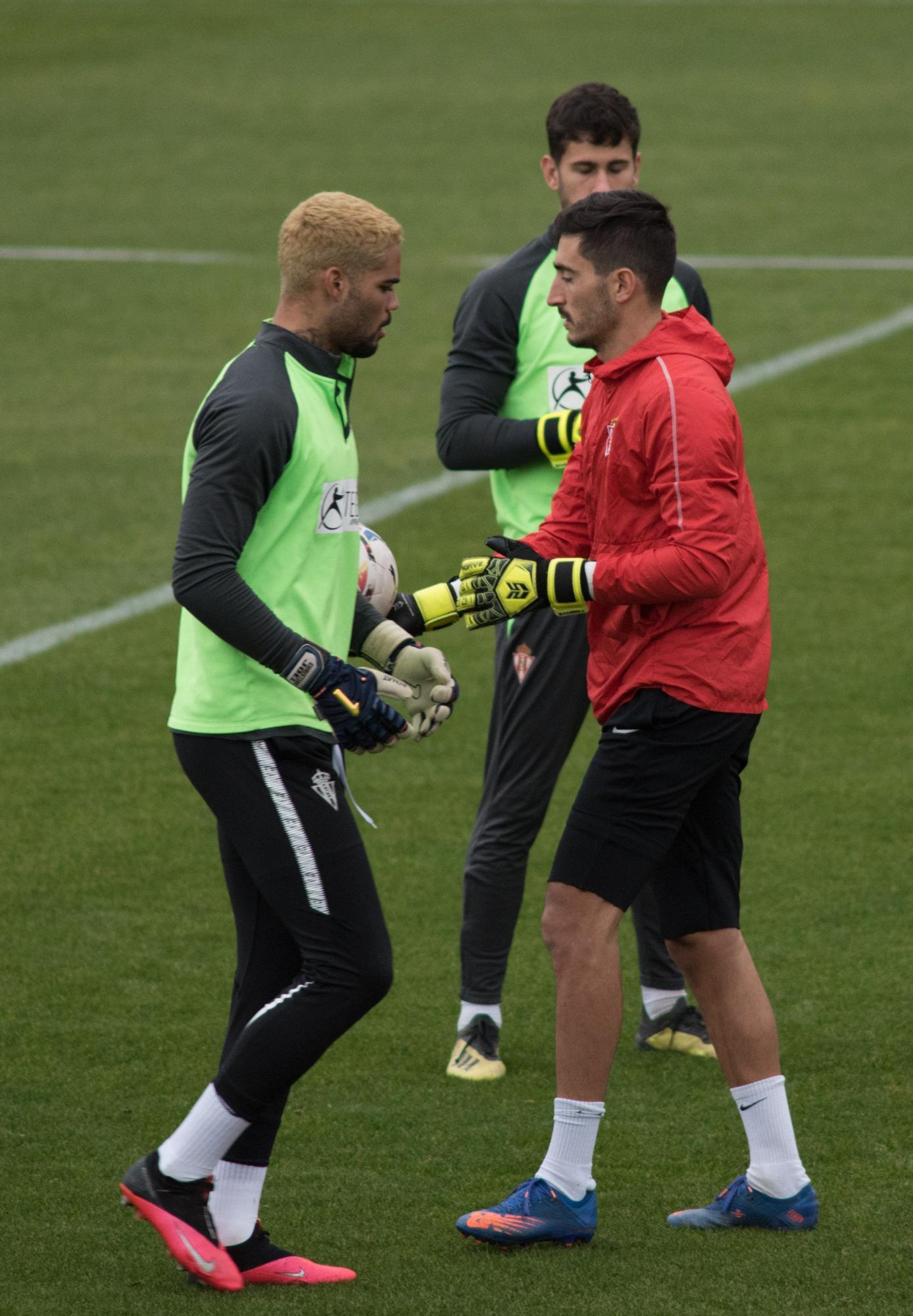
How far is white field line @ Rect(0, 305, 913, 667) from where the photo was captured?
9.69 meters

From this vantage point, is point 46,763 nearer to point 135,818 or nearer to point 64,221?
point 135,818

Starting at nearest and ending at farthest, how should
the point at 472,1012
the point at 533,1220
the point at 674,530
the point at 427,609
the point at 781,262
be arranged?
the point at 674,530 < the point at 533,1220 < the point at 427,609 < the point at 472,1012 < the point at 781,262

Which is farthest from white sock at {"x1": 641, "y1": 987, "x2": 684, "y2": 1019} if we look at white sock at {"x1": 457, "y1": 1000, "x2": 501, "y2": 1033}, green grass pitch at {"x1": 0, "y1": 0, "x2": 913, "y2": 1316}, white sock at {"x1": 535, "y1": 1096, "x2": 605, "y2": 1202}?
white sock at {"x1": 535, "y1": 1096, "x2": 605, "y2": 1202}

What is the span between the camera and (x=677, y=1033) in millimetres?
5734

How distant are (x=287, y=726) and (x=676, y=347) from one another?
1.19m

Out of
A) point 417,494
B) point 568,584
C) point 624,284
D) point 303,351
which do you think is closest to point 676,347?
point 624,284

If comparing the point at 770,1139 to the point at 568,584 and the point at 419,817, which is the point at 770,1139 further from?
the point at 419,817

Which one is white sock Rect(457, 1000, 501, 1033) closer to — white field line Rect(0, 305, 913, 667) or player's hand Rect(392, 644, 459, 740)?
player's hand Rect(392, 644, 459, 740)

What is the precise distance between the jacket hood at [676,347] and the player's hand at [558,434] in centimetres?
88

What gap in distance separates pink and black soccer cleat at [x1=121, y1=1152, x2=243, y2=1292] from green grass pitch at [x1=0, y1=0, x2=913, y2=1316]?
0.26ft

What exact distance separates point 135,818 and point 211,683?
3427mm

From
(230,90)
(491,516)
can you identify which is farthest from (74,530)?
(230,90)

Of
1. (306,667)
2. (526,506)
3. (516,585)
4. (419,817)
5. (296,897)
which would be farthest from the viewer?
(419,817)

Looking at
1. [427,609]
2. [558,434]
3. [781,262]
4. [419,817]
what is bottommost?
[419,817]
